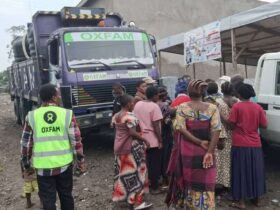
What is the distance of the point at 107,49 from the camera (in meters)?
8.02

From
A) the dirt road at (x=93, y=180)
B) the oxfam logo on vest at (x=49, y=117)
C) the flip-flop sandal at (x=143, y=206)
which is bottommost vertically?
the dirt road at (x=93, y=180)

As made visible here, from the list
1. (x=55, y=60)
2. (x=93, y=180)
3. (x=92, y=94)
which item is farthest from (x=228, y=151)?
(x=55, y=60)

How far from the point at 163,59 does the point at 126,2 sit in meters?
3.17

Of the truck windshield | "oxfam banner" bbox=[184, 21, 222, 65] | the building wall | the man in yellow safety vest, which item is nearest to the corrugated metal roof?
"oxfam banner" bbox=[184, 21, 222, 65]

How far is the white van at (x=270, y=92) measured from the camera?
5547 millimetres

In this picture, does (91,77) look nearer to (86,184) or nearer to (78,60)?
(78,60)

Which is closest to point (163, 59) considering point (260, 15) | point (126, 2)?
point (126, 2)

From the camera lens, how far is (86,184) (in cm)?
650

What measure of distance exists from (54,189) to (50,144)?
0.47 m

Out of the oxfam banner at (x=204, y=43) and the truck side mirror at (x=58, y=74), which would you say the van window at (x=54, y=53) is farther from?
the oxfam banner at (x=204, y=43)

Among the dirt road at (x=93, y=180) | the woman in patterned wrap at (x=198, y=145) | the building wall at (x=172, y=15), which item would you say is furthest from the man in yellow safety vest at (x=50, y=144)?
the building wall at (x=172, y=15)

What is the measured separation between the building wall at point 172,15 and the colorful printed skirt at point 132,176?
Result: 14.8 meters

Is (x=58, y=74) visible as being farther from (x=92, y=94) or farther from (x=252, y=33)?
(x=252, y=33)

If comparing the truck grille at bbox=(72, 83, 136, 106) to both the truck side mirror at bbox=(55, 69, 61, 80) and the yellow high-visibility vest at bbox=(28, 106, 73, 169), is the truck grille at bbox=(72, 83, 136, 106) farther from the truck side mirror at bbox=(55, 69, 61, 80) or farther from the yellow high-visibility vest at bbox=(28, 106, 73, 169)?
the yellow high-visibility vest at bbox=(28, 106, 73, 169)
